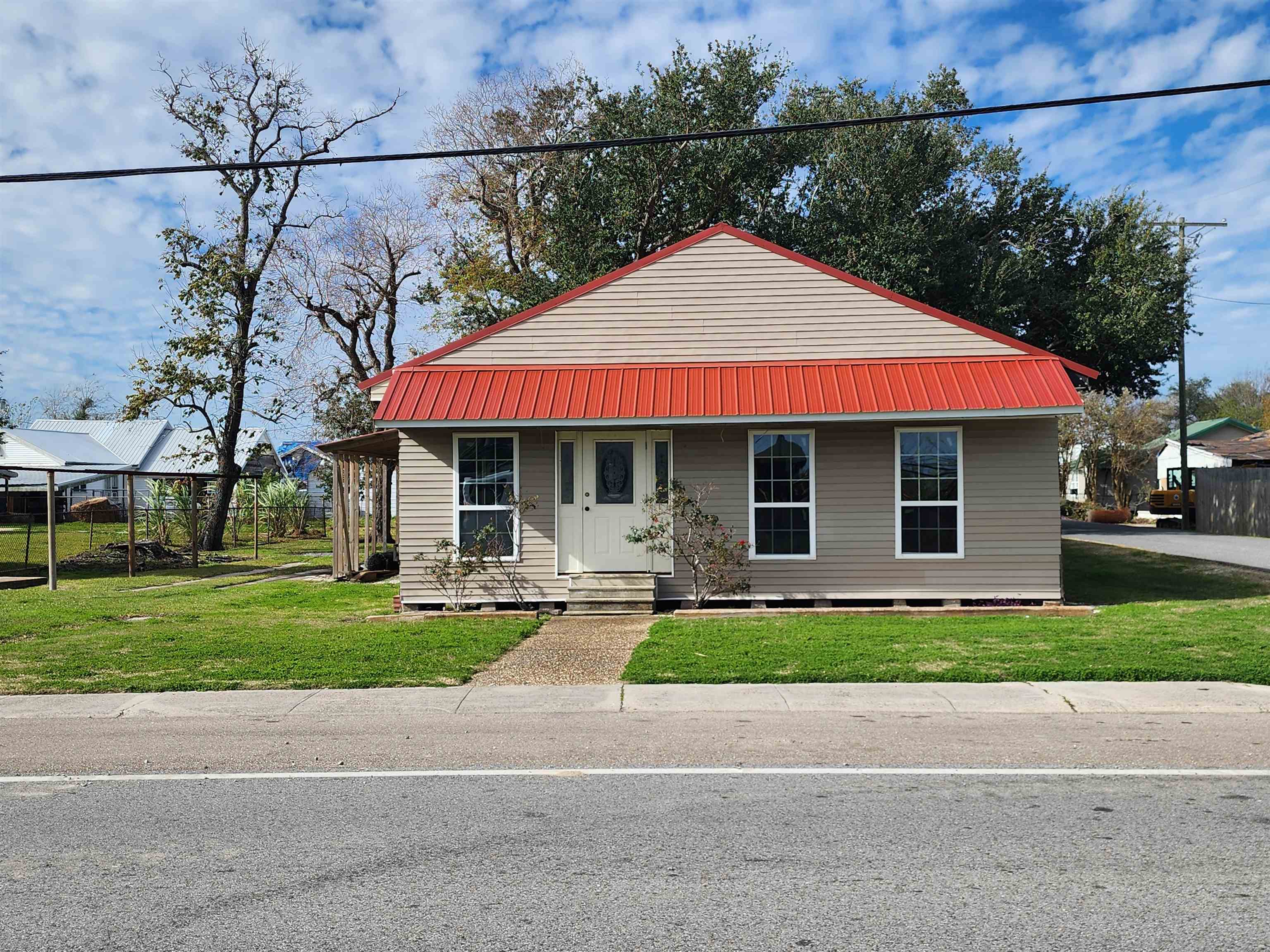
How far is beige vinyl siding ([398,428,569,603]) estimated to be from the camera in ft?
47.8

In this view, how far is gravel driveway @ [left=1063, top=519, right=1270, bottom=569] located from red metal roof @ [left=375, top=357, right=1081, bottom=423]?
9.90 metres

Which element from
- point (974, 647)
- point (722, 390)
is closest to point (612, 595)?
point (722, 390)

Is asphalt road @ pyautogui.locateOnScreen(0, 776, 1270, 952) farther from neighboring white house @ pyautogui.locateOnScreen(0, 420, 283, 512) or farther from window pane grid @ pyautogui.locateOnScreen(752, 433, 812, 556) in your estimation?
neighboring white house @ pyautogui.locateOnScreen(0, 420, 283, 512)

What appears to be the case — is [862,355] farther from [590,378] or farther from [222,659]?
[222,659]

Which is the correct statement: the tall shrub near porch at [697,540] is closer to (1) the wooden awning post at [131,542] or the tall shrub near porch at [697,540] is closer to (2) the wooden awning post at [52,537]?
(2) the wooden awning post at [52,537]

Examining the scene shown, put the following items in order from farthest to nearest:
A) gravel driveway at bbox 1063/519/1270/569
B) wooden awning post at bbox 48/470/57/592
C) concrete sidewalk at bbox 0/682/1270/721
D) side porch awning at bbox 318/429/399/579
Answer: gravel driveway at bbox 1063/519/1270/569 → side porch awning at bbox 318/429/399/579 → wooden awning post at bbox 48/470/57/592 → concrete sidewalk at bbox 0/682/1270/721

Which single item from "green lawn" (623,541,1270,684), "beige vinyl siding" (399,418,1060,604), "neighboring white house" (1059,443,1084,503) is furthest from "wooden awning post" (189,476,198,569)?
"neighboring white house" (1059,443,1084,503)

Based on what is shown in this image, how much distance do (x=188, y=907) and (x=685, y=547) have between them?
34.0 feet

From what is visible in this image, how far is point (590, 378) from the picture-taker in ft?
47.4

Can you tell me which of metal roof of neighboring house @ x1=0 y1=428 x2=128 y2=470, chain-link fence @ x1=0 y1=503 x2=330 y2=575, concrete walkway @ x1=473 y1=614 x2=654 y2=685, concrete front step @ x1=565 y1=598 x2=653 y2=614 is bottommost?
concrete walkway @ x1=473 y1=614 x2=654 y2=685

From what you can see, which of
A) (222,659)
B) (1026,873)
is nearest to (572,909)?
(1026,873)

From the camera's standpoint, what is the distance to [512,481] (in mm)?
14617

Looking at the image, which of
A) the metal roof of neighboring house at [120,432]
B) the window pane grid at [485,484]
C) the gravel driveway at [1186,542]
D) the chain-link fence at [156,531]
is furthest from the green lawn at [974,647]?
the metal roof of neighboring house at [120,432]

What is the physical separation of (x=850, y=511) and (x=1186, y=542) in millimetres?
18659
